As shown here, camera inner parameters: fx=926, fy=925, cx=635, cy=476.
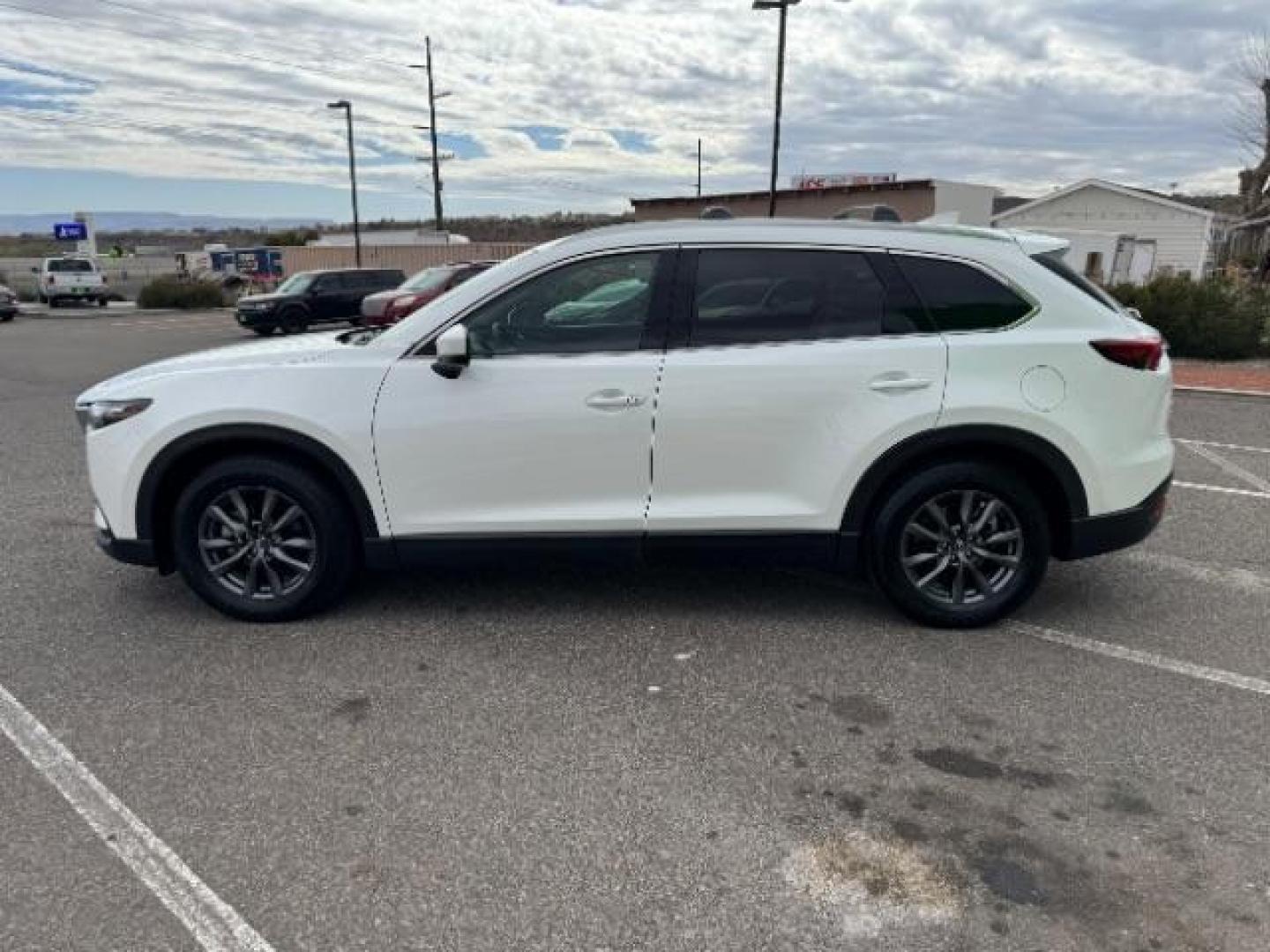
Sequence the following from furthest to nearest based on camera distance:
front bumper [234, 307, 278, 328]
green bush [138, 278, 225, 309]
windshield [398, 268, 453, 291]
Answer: green bush [138, 278, 225, 309] < front bumper [234, 307, 278, 328] < windshield [398, 268, 453, 291]

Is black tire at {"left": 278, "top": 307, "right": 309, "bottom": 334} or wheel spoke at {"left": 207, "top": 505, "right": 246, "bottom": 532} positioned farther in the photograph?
black tire at {"left": 278, "top": 307, "right": 309, "bottom": 334}

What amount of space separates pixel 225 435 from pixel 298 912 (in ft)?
7.19

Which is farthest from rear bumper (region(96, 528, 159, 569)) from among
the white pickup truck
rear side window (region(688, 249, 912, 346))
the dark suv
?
the white pickup truck

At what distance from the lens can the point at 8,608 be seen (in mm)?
4398

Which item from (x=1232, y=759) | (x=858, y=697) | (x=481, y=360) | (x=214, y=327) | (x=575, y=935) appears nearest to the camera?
(x=575, y=935)

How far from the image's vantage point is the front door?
3.83 metres

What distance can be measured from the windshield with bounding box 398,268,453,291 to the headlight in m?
13.3

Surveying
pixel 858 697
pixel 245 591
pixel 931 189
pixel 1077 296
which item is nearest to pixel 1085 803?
pixel 858 697

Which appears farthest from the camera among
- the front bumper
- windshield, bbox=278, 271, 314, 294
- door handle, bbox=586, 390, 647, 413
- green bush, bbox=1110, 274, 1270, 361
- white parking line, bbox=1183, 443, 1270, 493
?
windshield, bbox=278, 271, 314, 294

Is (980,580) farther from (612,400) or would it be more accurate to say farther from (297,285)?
(297,285)

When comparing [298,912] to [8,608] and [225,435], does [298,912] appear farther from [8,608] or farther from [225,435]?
[8,608]

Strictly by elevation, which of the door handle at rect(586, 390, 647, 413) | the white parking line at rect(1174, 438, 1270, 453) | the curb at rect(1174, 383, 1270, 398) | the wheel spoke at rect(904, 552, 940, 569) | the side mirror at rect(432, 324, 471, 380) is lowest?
the white parking line at rect(1174, 438, 1270, 453)

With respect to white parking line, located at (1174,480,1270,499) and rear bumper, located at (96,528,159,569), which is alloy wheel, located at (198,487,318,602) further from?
white parking line, located at (1174,480,1270,499)

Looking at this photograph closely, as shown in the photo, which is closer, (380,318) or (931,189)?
(380,318)
